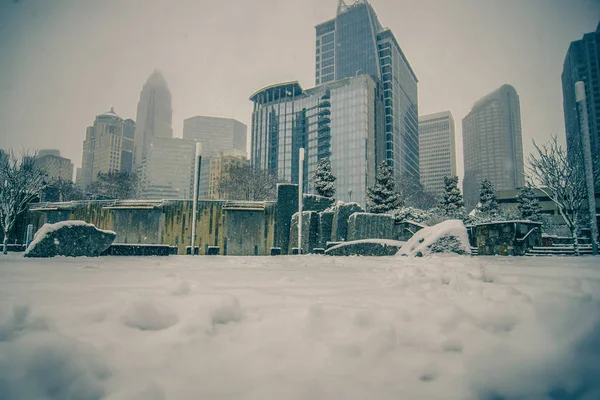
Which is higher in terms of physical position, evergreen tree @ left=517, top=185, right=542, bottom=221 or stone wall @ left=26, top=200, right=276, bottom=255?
evergreen tree @ left=517, top=185, right=542, bottom=221

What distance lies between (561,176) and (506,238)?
14.5 feet

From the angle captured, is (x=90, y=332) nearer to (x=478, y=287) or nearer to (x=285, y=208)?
(x=478, y=287)

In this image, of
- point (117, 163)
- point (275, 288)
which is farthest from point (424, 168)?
point (275, 288)

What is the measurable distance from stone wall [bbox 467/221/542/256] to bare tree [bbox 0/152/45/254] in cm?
1673

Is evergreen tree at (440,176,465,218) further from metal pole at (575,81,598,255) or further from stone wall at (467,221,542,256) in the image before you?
metal pole at (575,81,598,255)

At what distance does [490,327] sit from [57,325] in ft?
7.42

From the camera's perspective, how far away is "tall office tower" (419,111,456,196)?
18550cm

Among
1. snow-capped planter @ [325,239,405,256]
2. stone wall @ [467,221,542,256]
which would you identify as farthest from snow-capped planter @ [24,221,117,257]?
stone wall @ [467,221,542,256]

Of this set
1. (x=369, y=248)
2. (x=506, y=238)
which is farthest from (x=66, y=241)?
(x=506, y=238)

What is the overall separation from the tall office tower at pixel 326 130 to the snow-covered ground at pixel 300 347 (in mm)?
73302

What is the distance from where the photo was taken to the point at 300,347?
1507 millimetres

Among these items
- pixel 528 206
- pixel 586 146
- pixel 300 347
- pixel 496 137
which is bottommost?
pixel 300 347

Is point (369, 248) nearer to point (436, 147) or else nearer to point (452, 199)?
point (452, 199)

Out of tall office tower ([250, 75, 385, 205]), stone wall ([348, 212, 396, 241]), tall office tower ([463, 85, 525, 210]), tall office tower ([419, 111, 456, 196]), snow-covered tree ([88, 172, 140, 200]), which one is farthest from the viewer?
tall office tower ([419, 111, 456, 196])
